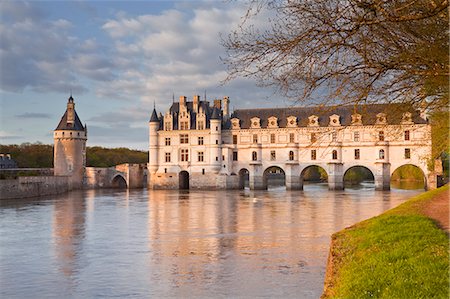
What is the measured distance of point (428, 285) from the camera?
596 cm

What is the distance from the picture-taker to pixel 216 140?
184 ft

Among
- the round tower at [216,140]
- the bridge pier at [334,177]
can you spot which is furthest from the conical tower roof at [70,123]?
the bridge pier at [334,177]

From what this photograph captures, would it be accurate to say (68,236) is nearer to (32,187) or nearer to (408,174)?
(32,187)

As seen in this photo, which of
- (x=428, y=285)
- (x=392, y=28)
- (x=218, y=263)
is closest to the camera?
(x=428, y=285)

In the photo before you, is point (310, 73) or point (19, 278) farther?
point (19, 278)

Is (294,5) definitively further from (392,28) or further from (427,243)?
(427,243)

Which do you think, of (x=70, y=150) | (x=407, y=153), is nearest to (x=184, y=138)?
(x=70, y=150)

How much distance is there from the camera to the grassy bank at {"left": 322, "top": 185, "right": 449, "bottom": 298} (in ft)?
20.0

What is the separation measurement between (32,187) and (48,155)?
27.2 metres

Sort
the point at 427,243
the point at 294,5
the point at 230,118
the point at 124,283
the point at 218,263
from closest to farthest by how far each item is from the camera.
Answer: the point at 294,5 → the point at 427,243 → the point at 124,283 → the point at 218,263 → the point at 230,118

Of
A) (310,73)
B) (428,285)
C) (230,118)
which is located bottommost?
(428,285)

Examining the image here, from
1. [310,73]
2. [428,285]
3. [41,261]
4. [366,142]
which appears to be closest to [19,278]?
[41,261]

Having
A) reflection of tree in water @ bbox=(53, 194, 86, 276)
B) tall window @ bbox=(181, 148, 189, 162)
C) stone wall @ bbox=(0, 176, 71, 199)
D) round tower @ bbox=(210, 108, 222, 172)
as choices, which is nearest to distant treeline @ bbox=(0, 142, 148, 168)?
stone wall @ bbox=(0, 176, 71, 199)

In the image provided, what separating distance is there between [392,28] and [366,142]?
4543 cm
